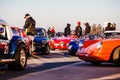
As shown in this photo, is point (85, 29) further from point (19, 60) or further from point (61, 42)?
point (19, 60)

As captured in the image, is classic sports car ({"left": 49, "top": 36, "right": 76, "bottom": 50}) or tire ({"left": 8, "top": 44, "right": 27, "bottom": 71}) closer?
tire ({"left": 8, "top": 44, "right": 27, "bottom": 71})

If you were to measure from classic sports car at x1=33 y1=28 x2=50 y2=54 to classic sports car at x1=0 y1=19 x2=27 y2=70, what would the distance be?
8.97 meters

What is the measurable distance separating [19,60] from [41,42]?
9.84 m

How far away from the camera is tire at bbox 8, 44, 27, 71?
39.7ft

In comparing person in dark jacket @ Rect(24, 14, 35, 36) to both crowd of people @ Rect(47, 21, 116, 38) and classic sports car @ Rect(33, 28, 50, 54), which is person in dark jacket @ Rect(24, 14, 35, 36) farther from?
crowd of people @ Rect(47, 21, 116, 38)

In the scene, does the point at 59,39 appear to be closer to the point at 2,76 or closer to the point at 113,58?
the point at 113,58

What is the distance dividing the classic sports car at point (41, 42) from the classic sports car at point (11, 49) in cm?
897

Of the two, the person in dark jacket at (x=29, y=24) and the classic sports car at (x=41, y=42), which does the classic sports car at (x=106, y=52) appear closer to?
the person in dark jacket at (x=29, y=24)

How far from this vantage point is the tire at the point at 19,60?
1209cm

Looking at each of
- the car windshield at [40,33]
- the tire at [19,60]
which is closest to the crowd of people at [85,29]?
the car windshield at [40,33]

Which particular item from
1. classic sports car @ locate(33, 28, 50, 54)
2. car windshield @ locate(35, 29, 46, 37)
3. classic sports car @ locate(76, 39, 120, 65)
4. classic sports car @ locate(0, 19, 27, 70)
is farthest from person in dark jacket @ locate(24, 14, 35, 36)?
classic sports car @ locate(0, 19, 27, 70)

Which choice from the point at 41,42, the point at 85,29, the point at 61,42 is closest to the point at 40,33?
the point at 41,42

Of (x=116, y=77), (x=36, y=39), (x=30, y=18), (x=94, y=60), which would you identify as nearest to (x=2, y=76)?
(x=116, y=77)

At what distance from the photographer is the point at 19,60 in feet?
40.0
